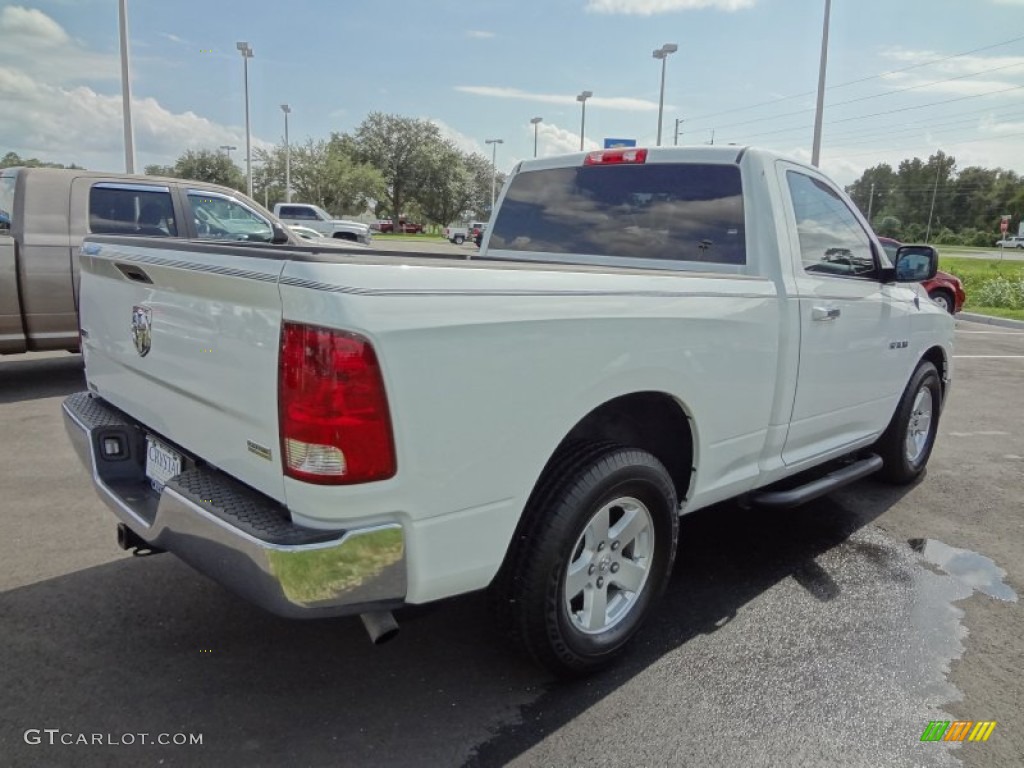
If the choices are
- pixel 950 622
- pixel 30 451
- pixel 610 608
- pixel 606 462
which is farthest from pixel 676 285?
pixel 30 451

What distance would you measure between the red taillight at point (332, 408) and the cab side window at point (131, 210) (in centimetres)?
574

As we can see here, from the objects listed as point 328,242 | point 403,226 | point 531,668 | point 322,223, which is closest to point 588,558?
point 531,668

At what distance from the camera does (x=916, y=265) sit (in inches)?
164

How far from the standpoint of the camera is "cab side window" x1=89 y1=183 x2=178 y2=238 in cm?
674

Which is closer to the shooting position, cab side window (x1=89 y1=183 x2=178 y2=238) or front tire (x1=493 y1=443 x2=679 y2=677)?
front tire (x1=493 y1=443 x2=679 y2=677)

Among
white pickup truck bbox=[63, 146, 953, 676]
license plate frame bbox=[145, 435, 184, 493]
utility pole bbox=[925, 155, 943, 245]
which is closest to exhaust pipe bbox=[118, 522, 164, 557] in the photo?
white pickup truck bbox=[63, 146, 953, 676]

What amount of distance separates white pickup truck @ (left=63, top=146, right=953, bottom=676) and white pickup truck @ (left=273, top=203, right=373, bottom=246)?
1149 inches

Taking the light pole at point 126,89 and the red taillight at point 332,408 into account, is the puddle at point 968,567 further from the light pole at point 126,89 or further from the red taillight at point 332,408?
the light pole at point 126,89

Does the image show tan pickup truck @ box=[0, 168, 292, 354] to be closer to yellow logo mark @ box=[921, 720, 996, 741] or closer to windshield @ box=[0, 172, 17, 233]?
windshield @ box=[0, 172, 17, 233]

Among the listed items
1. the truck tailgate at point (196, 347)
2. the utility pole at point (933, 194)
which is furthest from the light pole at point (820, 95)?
the utility pole at point (933, 194)

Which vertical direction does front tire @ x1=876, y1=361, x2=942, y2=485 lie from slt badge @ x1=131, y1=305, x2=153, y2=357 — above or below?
below

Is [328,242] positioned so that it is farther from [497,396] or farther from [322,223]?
[322,223]

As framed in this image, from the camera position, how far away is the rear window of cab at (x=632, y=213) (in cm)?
347

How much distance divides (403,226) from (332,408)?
76812 mm
